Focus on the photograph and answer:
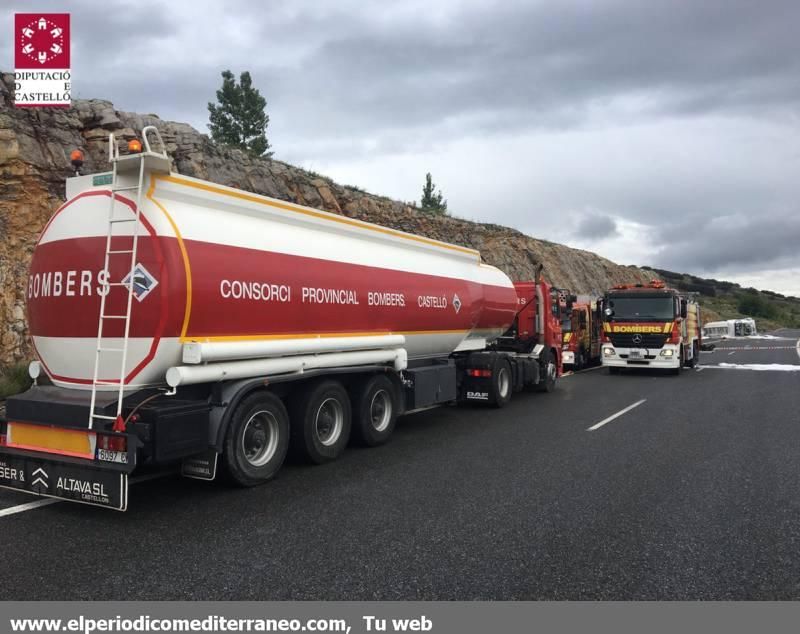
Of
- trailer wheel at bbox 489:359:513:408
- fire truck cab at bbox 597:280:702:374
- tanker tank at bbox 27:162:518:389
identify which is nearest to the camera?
tanker tank at bbox 27:162:518:389

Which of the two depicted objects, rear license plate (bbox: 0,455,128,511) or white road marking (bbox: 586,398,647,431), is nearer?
rear license plate (bbox: 0,455,128,511)

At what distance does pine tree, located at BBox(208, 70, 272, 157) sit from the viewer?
33.7 metres

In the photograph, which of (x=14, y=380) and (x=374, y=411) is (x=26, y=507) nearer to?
(x=374, y=411)

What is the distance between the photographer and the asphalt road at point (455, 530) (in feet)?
13.0

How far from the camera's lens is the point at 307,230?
7555 mm

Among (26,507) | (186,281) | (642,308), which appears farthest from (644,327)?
(26,507)

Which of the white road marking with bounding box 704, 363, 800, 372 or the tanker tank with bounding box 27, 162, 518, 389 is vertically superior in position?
the tanker tank with bounding box 27, 162, 518, 389

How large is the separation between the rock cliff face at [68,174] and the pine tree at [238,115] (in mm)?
8147

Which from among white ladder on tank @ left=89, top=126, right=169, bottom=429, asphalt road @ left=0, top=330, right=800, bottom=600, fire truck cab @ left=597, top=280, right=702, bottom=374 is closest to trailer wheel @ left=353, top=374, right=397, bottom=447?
asphalt road @ left=0, top=330, right=800, bottom=600

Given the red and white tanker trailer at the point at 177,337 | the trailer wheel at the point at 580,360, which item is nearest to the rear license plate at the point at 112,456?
the red and white tanker trailer at the point at 177,337

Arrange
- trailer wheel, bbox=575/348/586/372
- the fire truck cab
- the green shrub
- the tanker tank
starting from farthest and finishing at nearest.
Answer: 1. trailer wheel, bbox=575/348/586/372
2. the fire truck cab
3. the green shrub
4. the tanker tank

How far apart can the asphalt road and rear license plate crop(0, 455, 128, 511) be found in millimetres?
218

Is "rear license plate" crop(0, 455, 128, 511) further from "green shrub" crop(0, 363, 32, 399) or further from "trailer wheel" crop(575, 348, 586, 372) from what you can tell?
"trailer wheel" crop(575, 348, 586, 372)
